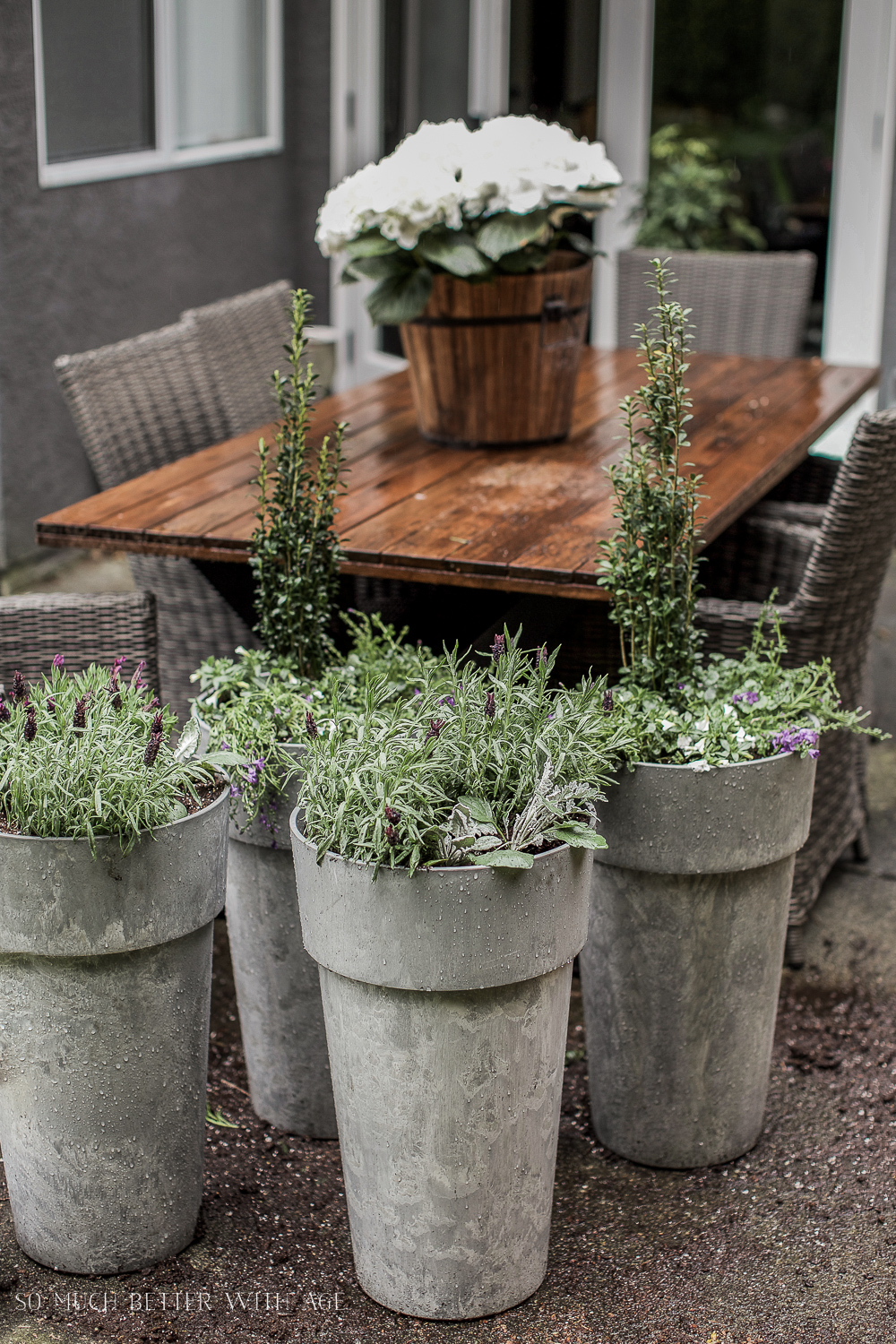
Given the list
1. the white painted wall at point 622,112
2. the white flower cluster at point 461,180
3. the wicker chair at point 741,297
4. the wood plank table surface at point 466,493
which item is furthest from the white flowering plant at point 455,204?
the white painted wall at point 622,112

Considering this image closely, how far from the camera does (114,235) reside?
16.6 feet

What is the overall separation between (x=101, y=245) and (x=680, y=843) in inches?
150

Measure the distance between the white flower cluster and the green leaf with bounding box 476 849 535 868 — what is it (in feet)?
4.71

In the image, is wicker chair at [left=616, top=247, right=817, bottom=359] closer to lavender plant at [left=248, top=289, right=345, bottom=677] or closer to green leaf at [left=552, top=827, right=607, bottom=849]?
lavender plant at [left=248, top=289, right=345, bottom=677]

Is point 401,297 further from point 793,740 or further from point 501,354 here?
point 793,740

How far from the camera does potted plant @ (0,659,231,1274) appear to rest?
66.9 inches

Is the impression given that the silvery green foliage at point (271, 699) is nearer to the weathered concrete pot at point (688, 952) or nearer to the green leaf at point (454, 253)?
the weathered concrete pot at point (688, 952)

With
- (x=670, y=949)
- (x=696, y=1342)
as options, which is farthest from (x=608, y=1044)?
(x=696, y=1342)

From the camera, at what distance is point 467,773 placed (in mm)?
1718

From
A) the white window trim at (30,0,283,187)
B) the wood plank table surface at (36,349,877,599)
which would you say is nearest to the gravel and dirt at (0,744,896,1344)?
the wood plank table surface at (36,349,877,599)

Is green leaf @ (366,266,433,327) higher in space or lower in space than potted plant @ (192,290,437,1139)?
higher

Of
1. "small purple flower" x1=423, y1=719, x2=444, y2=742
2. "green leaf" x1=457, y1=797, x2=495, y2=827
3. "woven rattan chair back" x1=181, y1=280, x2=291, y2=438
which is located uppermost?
"woven rattan chair back" x1=181, y1=280, x2=291, y2=438

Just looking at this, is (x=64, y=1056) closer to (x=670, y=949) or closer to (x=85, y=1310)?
(x=85, y=1310)

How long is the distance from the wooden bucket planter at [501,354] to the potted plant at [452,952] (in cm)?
110
